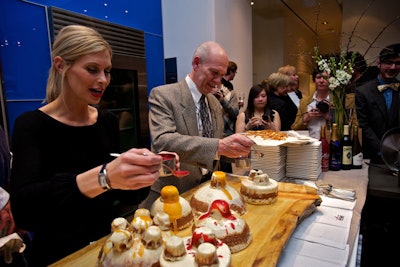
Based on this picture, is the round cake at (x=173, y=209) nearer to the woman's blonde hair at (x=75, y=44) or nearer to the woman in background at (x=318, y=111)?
the woman's blonde hair at (x=75, y=44)

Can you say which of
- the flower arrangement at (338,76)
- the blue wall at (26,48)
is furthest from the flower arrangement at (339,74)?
the blue wall at (26,48)

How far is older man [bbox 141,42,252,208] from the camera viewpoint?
1.52m

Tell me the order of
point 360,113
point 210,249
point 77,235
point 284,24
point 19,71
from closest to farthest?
point 210,249 < point 77,235 < point 19,71 < point 360,113 < point 284,24

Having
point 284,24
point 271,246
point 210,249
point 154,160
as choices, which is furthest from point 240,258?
point 284,24

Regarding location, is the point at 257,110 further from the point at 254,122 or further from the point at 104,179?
the point at 104,179

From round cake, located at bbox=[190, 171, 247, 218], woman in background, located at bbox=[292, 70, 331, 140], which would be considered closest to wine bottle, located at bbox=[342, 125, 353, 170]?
woman in background, located at bbox=[292, 70, 331, 140]

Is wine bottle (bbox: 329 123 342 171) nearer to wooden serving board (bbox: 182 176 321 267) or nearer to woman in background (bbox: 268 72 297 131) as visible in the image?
wooden serving board (bbox: 182 176 321 267)

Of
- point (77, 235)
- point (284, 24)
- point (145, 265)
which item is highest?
point (284, 24)

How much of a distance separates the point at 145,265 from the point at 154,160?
0.92 ft

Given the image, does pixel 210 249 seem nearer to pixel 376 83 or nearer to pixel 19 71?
pixel 19 71

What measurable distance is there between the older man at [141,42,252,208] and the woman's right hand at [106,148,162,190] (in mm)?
647

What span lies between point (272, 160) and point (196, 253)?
112 cm

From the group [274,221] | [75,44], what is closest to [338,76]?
[274,221]

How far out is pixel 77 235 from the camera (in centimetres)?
113
